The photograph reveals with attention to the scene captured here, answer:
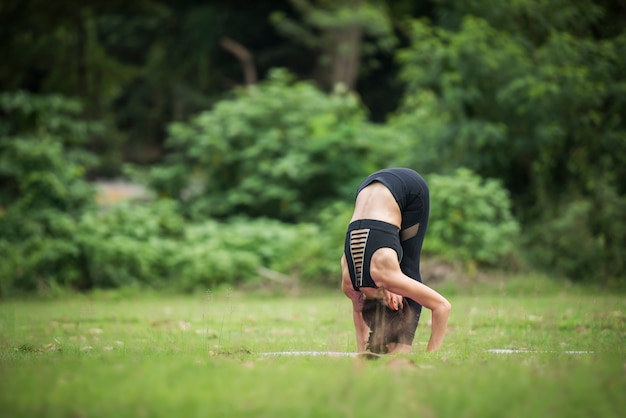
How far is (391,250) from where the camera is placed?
6859 mm

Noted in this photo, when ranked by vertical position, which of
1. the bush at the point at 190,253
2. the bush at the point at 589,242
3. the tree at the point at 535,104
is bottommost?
the bush at the point at 190,253

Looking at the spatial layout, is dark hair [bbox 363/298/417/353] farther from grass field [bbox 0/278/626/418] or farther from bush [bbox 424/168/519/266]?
bush [bbox 424/168/519/266]

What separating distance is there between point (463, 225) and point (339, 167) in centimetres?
604

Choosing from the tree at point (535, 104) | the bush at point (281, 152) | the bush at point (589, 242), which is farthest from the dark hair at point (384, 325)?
the bush at point (281, 152)

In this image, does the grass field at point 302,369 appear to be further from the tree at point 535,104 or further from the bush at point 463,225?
the tree at point 535,104

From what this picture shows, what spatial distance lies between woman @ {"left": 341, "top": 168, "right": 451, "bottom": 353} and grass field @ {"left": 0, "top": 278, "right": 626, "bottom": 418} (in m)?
0.41

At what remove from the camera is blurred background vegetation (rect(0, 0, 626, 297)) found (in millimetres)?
15547

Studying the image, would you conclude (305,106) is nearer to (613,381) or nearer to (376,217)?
(376,217)

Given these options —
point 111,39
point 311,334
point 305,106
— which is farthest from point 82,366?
point 111,39

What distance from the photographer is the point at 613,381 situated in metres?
4.95

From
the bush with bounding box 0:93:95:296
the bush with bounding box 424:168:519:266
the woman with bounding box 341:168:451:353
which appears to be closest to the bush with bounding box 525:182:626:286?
the bush with bounding box 424:168:519:266

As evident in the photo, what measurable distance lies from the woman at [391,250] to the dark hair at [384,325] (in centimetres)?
6

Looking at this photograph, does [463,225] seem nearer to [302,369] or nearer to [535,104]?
[535,104]

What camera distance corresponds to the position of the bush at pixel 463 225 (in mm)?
15094
